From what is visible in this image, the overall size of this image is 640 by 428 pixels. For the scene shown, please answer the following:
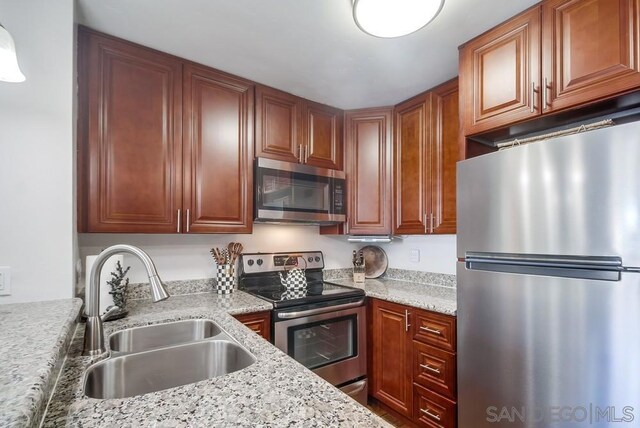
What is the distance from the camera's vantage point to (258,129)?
6.86 ft

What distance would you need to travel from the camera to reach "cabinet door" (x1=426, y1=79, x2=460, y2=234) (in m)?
1.99

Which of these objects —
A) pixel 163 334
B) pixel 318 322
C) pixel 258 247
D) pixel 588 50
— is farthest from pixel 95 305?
pixel 588 50

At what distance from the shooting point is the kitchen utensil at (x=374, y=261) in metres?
2.79

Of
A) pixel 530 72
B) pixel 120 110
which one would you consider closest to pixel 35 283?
pixel 120 110

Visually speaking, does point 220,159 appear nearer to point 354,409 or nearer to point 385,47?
point 385,47

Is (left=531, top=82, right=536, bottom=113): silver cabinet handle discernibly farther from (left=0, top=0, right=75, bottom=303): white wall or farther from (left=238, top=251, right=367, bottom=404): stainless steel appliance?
(left=0, top=0, right=75, bottom=303): white wall

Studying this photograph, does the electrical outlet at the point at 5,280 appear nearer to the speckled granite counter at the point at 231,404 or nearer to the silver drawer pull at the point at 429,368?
the speckled granite counter at the point at 231,404

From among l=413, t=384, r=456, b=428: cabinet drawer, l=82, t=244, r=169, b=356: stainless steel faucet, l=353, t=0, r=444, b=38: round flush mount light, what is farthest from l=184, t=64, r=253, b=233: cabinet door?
→ l=413, t=384, r=456, b=428: cabinet drawer

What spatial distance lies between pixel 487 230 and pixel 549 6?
1042mm

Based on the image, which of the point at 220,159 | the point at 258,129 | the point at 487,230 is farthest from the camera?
the point at 258,129

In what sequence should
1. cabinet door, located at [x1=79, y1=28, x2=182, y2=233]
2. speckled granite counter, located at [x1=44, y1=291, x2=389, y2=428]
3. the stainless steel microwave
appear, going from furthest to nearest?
the stainless steel microwave
cabinet door, located at [x1=79, y1=28, x2=182, y2=233]
speckled granite counter, located at [x1=44, y1=291, x2=389, y2=428]

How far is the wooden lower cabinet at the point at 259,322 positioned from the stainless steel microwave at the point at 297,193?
0.64 meters

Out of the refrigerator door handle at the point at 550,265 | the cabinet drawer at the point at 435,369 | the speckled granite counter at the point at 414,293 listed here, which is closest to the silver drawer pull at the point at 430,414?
the cabinet drawer at the point at 435,369

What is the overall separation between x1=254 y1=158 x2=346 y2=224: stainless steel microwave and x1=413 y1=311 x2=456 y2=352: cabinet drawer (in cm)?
99
